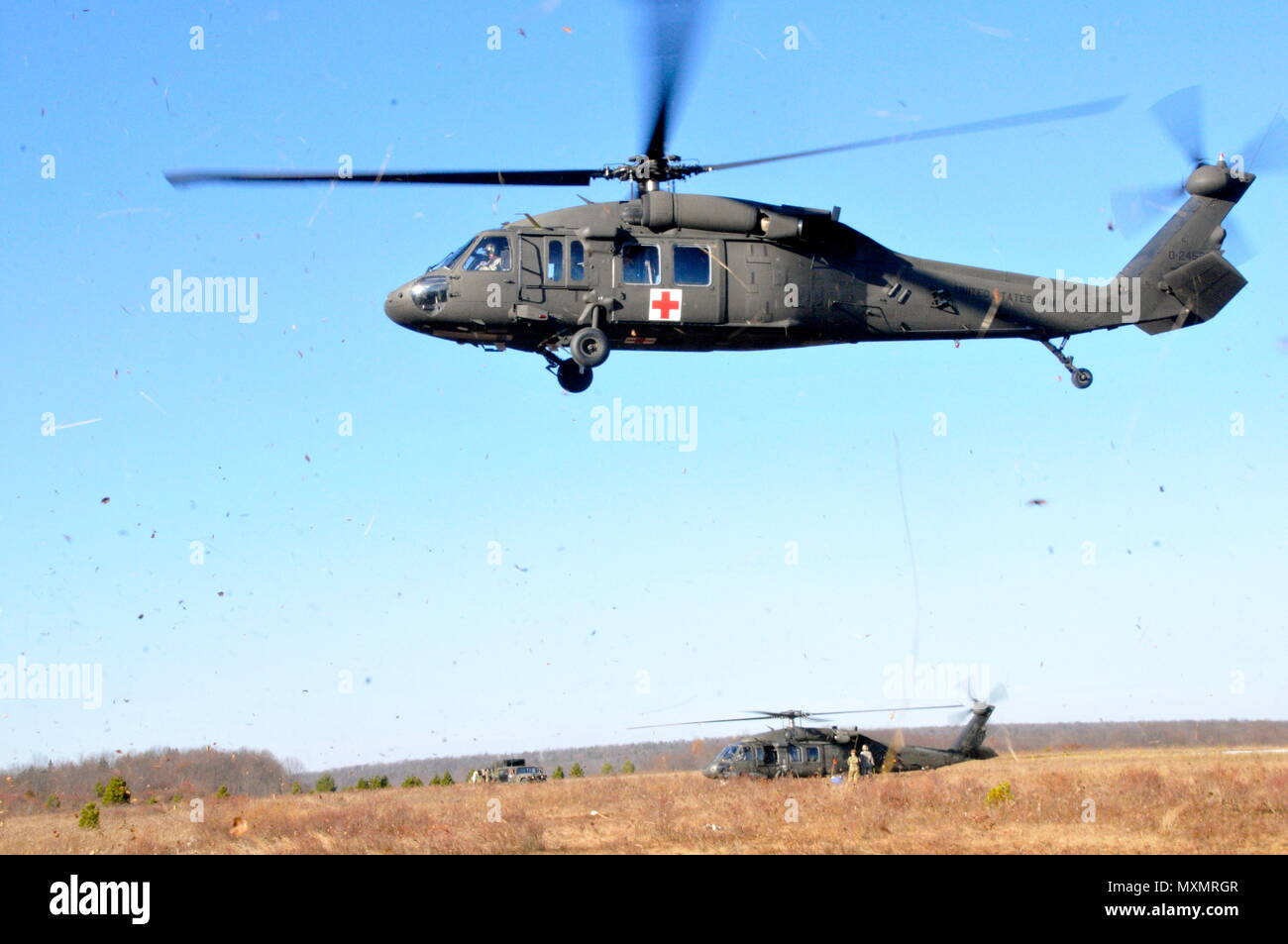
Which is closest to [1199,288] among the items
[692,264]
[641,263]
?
[692,264]

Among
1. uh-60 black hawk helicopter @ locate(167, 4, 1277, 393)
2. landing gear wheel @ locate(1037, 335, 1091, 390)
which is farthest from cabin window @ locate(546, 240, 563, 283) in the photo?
landing gear wheel @ locate(1037, 335, 1091, 390)

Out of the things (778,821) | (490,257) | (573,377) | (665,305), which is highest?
(490,257)

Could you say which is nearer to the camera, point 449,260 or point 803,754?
point 449,260

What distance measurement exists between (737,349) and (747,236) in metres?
1.65

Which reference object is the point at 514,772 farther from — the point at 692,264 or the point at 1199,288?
the point at 1199,288

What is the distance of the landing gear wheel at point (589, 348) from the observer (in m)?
16.7

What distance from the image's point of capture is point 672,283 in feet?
56.1

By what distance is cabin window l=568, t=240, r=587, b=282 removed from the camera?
16.9 m

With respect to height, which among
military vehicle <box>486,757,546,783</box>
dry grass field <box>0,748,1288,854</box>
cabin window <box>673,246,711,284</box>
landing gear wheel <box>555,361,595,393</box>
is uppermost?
cabin window <box>673,246,711,284</box>

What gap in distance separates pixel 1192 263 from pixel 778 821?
11236 millimetres

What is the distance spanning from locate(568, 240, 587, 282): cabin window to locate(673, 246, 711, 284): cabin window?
4.19 feet

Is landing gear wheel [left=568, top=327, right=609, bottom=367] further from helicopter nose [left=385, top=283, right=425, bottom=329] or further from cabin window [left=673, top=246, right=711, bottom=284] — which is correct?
helicopter nose [left=385, top=283, right=425, bottom=329]

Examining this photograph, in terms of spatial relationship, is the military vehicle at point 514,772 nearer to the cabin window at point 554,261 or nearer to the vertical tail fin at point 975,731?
the vertical tail fin at point 975,731
